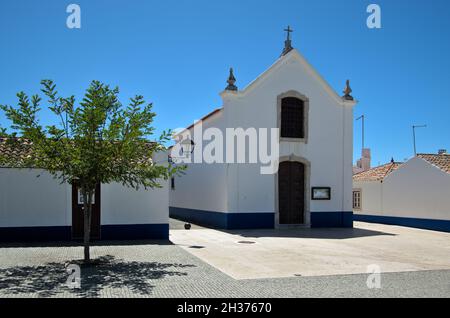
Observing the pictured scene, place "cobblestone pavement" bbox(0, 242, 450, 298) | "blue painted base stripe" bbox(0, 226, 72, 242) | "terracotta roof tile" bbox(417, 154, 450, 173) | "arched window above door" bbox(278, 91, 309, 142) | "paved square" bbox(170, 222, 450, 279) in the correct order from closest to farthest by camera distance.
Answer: "cobblestone pavement" bbox(0, 242, 450, 298)
"paved square" bbox(170, 222, 450, 279)
"blue painted base stripe" bbox(0, 226, 72, 242)
"arched window above door" bbox(278, 91, 309, 142)
"terracotta roof tile" bbox(417, 154, 450, 173)

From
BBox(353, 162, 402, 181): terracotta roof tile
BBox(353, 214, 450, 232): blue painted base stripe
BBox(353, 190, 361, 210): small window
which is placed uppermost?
BBox(353, 162, 402, 181): terracotta roof tile

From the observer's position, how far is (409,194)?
21.5 meters

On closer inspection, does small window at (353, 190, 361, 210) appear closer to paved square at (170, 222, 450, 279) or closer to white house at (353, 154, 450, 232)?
white house at (353, 154, 450, 232)

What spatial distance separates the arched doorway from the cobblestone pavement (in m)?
8.82

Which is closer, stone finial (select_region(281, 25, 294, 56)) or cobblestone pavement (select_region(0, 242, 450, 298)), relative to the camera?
cobblestone pavement (select_region(0, 242, 450, 298))

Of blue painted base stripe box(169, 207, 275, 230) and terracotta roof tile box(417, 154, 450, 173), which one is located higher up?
terracotta roof tile box(417, 154, 450, 173)

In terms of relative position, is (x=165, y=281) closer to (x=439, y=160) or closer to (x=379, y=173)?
(x=439, y=160)

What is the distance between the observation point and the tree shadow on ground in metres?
7.52

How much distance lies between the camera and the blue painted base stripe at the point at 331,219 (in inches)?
→ 776

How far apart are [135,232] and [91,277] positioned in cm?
573

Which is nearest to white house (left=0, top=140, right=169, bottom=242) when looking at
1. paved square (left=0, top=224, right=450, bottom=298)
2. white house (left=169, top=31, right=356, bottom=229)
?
paved square (left=0, top=224, right=450, bottom=298)

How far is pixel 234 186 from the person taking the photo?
1861cm

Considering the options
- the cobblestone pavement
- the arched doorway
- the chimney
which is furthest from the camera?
the chimney
